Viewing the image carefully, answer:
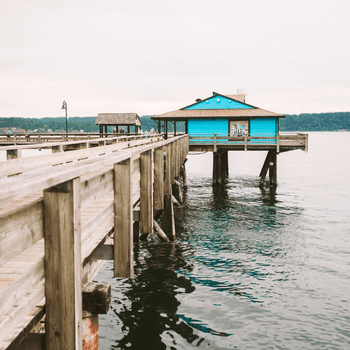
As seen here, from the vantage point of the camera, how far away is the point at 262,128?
107 feet

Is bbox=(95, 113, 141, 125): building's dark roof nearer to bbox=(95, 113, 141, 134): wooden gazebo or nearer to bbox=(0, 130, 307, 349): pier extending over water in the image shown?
bbox=(95, 113, 141, 134): wooden gazebo

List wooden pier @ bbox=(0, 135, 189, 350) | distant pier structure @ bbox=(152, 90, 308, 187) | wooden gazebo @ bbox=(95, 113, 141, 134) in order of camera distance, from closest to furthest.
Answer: wooden pier @ bbox=(0, 135, 189, 350), distant pier structure @ bbox=(152, 90, 308, 187), wooden gazebo @ bbox=(95, 113, 141, 134)

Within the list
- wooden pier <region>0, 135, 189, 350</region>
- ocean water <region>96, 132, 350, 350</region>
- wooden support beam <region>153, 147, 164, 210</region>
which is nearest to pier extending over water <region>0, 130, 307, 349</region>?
wooden pier <region>0, 135, 189, 350</region>

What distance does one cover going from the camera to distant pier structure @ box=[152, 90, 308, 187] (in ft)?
98.1

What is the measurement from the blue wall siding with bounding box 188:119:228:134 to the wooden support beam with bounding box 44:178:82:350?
30.5 meters

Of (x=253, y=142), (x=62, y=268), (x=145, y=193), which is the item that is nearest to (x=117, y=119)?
(x=253, y=142)

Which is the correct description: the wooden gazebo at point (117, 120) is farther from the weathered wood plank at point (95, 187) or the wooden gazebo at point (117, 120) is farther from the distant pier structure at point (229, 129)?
the weathered wood plank at point (95, 187)

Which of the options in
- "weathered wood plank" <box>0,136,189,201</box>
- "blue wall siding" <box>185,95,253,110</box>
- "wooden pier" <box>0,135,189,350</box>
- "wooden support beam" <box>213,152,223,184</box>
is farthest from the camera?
"blue wall siding" <box>185,95,253,110</box>

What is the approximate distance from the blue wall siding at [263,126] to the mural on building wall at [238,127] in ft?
1.63

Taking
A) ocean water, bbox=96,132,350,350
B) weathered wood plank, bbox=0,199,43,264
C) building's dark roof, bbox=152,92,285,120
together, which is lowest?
ocean water, bbox=96,132,350,350

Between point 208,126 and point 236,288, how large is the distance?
23289 millimetres

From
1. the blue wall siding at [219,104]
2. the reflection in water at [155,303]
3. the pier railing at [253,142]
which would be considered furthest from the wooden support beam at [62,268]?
the blue wall siding at [219,104]

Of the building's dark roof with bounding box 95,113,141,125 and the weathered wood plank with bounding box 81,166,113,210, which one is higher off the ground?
the building's dark roof with bounding box 95,113,141,125

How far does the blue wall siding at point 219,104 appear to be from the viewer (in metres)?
34.0
